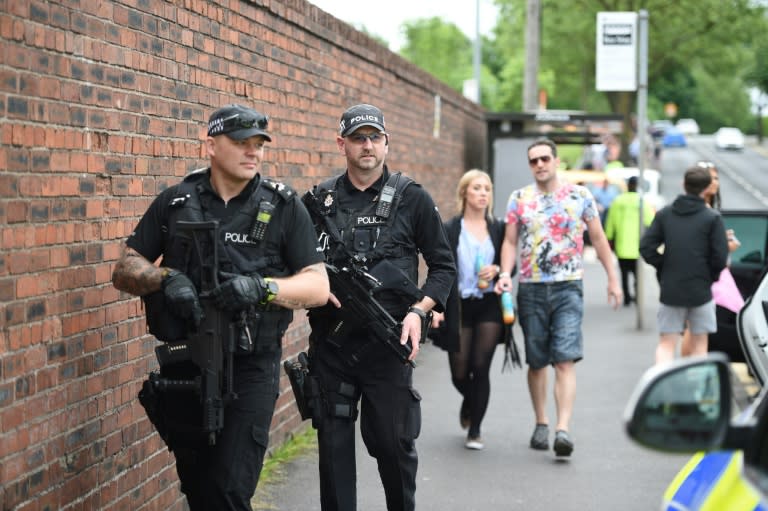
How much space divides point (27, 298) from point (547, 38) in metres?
50.1

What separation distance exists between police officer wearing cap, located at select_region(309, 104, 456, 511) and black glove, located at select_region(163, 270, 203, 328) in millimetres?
1219

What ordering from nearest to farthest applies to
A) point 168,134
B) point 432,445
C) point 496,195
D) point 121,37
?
1. point 121,37
2. point 168,134
3. point 432,445
4. point 496,195

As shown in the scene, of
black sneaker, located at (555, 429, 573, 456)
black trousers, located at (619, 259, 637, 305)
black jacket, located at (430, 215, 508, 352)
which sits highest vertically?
black jacket, located at (430, 215, 508, 352)

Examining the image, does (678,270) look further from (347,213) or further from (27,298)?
(27,298)

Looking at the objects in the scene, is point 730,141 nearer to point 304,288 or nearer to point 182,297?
point 304,288

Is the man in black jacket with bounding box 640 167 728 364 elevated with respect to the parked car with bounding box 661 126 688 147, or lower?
lower

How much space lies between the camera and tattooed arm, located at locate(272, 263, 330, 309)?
14.9 ft

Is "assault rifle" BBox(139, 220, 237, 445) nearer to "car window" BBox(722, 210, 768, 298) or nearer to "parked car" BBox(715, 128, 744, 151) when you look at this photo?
"car window" BBox(722, 210, 768, 298)

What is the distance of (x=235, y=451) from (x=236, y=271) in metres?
0.62

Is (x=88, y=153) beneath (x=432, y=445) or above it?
above

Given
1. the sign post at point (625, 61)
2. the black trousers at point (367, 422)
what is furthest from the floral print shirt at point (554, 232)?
the sign post at point (625, 61)

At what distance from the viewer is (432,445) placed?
8242 mm

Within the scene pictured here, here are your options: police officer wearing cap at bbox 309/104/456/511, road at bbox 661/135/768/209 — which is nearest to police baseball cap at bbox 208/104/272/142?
police officer wearing cap at bbox 309/104/456/511

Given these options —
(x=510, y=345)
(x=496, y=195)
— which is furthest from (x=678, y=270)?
(x=496, y=195)
